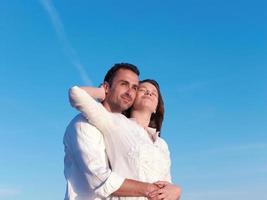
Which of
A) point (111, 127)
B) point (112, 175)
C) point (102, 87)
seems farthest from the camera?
point (102, 87)

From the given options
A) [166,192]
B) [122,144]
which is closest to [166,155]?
[166,192]

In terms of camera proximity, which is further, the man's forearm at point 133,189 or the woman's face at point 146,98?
the woman's face at point 146,98

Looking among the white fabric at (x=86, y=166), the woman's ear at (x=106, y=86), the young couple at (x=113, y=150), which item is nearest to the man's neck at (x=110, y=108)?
the young couple at (x=113, y=150)

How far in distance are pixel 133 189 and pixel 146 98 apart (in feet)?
4.75

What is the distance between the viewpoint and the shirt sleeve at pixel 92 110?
5111mm

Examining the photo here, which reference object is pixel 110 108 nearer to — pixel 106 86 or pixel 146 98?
pixel 106 86

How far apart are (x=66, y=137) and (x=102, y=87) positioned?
2.66 ft

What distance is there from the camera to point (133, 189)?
201 inches

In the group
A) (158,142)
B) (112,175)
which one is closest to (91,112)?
(112,175)

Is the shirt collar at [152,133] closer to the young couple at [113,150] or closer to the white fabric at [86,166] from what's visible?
the young couple at [113,150]

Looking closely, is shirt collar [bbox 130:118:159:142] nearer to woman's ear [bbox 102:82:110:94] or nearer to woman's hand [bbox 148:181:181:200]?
woman's ear [bbox 102:82:110:94]

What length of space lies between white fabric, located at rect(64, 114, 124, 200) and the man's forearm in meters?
0.06

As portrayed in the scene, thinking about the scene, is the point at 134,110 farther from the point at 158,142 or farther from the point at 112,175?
the point at 112,175

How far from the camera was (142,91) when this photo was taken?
20.1ft
